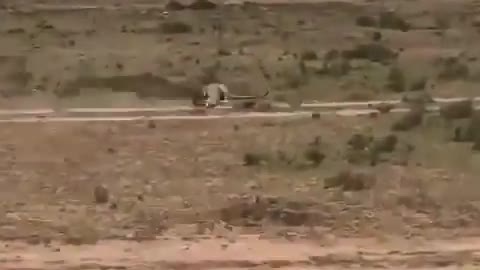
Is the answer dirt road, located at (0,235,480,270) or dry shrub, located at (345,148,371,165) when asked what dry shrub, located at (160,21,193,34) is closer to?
Answer: dry shrub, located at (345,148,371,165)

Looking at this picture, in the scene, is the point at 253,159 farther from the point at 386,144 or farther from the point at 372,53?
the point at 372,53

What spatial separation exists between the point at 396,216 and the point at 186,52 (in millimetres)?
3938

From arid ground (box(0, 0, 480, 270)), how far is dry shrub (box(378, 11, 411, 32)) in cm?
2

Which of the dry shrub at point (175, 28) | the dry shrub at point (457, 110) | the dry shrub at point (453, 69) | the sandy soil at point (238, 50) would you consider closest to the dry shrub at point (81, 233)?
the sandy soil at point (238, 50)

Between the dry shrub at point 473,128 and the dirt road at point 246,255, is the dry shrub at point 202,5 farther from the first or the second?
the dirt road at point 246,255

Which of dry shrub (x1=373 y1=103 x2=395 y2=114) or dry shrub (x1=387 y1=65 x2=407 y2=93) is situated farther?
dry shrub (x1=387 y1=65 x2=407 y2=93)

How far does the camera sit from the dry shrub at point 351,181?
803cm

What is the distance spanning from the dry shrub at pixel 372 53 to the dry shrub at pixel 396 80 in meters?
0.30

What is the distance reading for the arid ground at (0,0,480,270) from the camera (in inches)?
293

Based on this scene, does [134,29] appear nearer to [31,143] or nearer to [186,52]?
[186,52]

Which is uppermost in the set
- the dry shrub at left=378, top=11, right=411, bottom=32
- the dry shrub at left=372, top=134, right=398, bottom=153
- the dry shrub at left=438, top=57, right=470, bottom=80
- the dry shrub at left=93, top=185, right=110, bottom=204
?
the dry shrub at left=378, top=11, right=411, bottom=32

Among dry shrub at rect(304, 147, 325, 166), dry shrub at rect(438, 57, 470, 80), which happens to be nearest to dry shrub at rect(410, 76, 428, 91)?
dry shrub at rect(438, 57, 470, 80)

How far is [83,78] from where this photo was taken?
10.3m

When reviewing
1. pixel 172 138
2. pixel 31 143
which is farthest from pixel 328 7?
pixel 31 143
